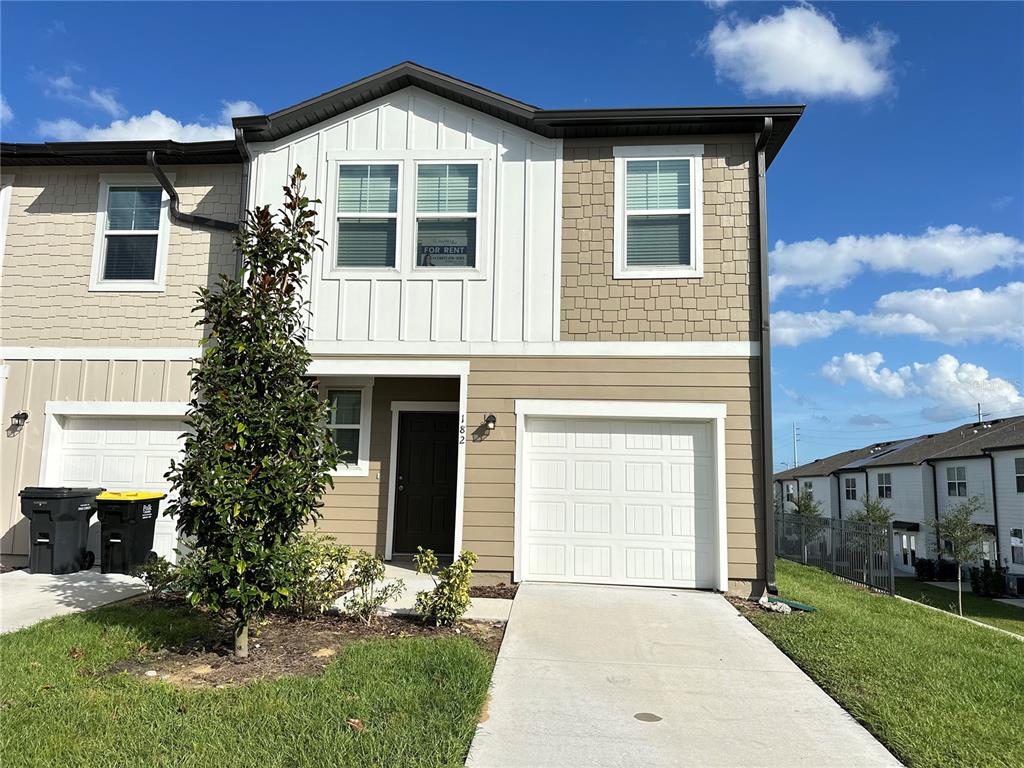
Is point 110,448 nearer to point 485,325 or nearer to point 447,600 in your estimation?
point 485,325

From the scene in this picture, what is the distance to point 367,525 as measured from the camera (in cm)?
888

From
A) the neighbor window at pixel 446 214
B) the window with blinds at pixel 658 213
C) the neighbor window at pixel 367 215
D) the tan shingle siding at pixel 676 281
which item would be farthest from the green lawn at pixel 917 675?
the neighbor window at pixel 367 215

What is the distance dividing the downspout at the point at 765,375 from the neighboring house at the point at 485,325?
0.03 meters

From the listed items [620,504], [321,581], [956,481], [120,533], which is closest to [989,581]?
[956,481]

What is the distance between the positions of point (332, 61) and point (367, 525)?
6.56 m

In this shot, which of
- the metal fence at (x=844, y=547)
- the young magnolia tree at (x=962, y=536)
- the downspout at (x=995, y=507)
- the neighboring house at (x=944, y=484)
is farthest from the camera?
the downspout at (x=995, y=507)

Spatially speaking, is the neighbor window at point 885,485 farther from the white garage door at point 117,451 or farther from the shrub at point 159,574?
the shrub at point 159,574

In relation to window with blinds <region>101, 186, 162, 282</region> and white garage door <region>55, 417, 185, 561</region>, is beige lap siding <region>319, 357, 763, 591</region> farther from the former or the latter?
window with blinds <region>101, 186, 162, 282</region>

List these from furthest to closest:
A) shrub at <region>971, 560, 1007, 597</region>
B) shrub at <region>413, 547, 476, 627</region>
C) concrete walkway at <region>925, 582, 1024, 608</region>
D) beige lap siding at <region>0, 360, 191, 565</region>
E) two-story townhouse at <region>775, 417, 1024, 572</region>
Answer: two-story townhouse at <region>775, 417, 1024, 572</region> → shrub at <region>971, 560, 1007, 597</region> → concrete walkway at <region>925, 582, 1024, 608</region> → beige lap siding at <region>0, 360, 191, 565</region> → shrub at <region>413, 547, 476, 627</region>

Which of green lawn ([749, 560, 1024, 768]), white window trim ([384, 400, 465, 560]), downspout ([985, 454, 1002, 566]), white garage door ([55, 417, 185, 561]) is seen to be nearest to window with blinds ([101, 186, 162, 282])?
white garage door ([55, 417, 185, 561])

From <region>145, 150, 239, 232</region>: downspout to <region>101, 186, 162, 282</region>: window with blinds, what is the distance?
31 cm

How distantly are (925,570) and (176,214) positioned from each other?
32057mm

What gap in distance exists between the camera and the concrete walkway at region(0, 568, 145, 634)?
5992 mm

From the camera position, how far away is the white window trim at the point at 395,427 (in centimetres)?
891
